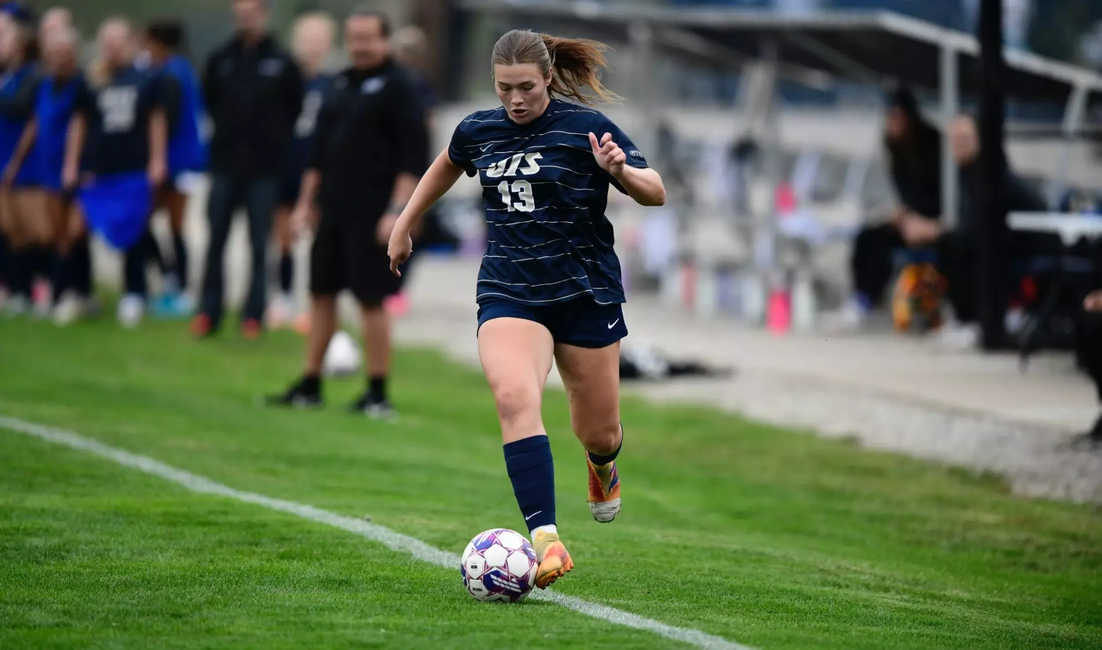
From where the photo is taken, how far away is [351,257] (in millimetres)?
10508

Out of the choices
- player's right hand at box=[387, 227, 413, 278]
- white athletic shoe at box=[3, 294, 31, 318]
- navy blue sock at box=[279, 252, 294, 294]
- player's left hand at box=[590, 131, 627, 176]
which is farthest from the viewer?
white athletic shoe at box=[3, 294, 31, 318]

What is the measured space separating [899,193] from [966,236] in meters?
1.29

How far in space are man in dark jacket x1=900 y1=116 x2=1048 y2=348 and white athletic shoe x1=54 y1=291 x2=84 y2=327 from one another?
809cm

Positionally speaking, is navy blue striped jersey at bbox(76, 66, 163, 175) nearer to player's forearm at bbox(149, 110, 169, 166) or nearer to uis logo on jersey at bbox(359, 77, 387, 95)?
player's forearm at bbox(149, 110, 169, 166)

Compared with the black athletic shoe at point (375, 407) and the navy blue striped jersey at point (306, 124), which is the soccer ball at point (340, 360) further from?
the navy blue striped jersey at point (306, 124)

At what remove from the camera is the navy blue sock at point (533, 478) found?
584 cm

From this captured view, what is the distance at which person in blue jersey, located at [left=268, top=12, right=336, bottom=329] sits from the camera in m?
15.8

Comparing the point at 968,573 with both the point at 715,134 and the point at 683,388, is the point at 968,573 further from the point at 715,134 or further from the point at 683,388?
the point at 715,134

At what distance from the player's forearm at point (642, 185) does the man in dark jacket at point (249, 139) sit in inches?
364

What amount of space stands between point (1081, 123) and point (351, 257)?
6.59m

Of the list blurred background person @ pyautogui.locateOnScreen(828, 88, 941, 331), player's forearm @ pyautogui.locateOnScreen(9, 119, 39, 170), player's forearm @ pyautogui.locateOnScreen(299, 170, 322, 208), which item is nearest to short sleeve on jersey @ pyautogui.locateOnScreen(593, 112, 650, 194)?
player's forearm @ pyautogui.locateOnScreen(299, 170, 322, 208)

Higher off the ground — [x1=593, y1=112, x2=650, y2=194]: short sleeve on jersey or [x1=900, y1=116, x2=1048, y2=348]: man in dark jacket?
[x1=593, y1=112, x2=650, y2=194]: short sleeve on jersey

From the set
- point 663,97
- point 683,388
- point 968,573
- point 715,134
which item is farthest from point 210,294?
point 715,134

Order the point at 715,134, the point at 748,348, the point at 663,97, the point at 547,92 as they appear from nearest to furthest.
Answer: the point at 547,92 < the point at 748,348 < the point at 663,97 < the point at 715,134
